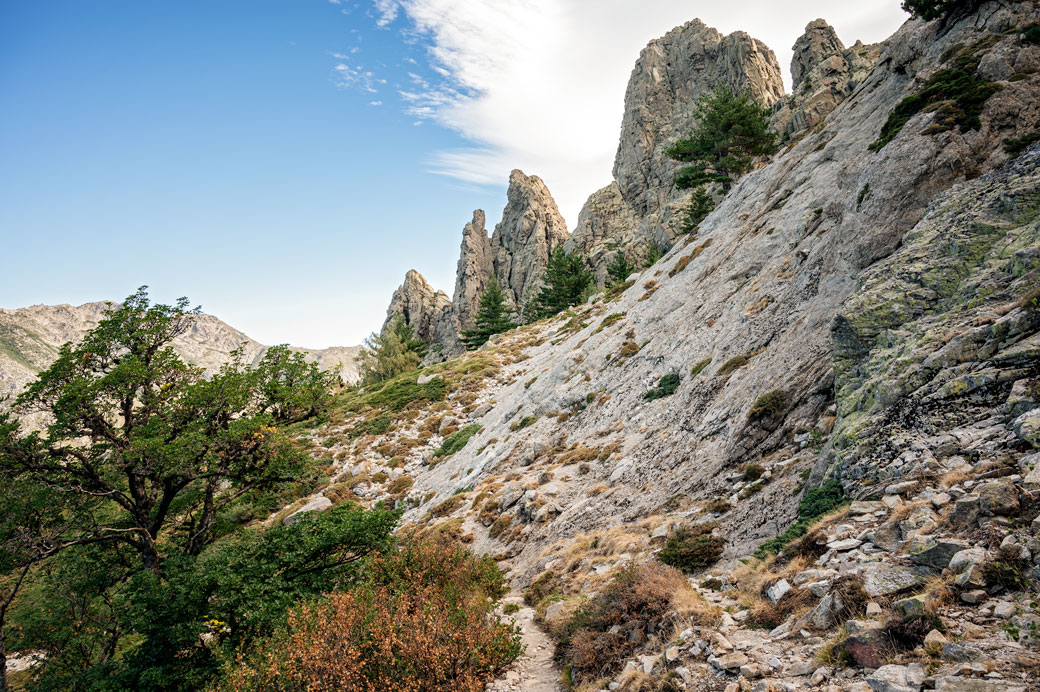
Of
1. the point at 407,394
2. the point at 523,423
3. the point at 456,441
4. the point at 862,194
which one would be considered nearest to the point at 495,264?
the point at 407,394

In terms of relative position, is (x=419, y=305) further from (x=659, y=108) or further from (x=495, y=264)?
(x=659, y=108)

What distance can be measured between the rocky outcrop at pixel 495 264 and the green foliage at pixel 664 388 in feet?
287

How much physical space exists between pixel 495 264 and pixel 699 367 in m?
122

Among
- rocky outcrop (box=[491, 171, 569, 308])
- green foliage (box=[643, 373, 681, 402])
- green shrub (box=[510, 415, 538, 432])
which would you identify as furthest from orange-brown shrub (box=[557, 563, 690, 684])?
rocky outcrop (box=[491, 171, 569, 308])

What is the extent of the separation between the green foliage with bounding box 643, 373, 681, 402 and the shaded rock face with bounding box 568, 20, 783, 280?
75183 millimetres

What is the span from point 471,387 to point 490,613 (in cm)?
3484

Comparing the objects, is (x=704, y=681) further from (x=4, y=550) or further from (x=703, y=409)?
(x=4, y=550)

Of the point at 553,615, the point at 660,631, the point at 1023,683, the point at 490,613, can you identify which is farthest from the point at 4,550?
the point at 1023,683

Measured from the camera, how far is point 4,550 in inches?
582

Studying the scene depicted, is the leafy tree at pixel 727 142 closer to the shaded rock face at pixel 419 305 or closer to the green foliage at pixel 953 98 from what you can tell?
the green foliage at pixel 953 98

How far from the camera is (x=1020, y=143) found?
1224 cm

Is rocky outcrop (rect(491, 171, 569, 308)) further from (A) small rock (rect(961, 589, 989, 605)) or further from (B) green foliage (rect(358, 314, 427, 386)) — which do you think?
(A) small rock (rect(961, 589, 989, 605))

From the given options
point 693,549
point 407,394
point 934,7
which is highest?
point 934,7

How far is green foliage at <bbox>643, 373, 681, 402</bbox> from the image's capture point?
22.0 m
